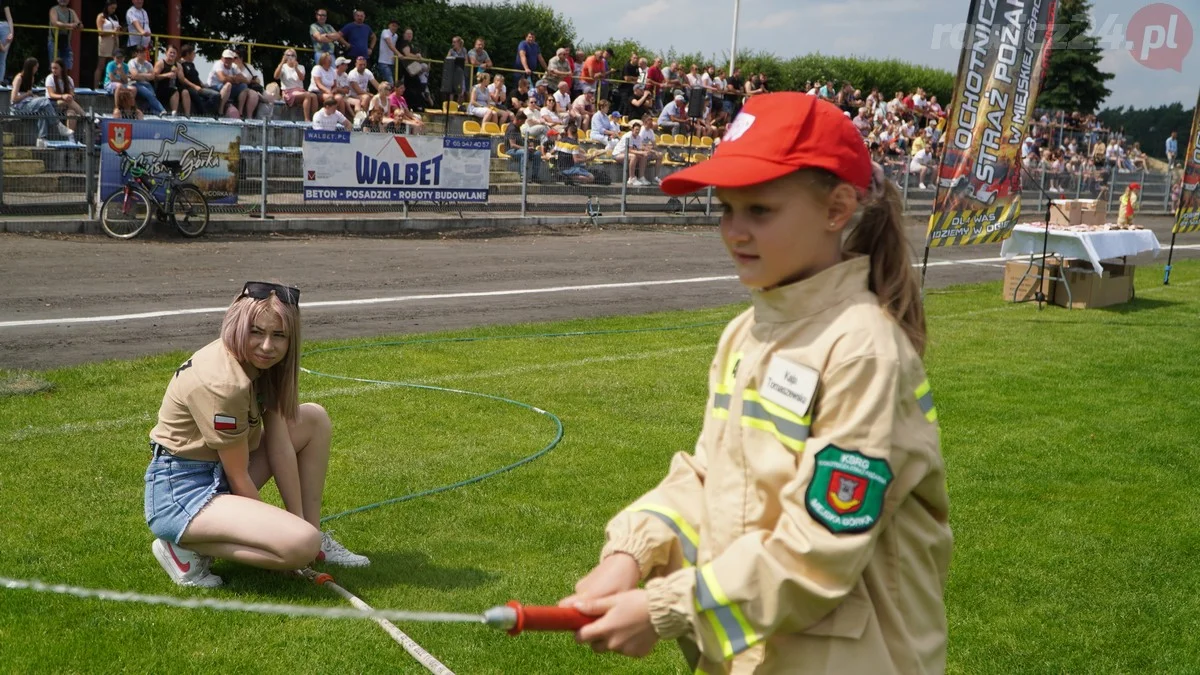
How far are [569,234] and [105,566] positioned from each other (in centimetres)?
1736

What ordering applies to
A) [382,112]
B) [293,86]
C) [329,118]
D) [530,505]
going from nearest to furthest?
[530,505]
[329,118]
[382,112]
[293,86]

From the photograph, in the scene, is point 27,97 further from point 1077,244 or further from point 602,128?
point 1077,244

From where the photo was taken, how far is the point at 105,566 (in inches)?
197

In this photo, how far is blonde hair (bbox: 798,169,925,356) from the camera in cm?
234

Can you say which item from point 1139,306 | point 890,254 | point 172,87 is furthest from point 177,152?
point 890,254

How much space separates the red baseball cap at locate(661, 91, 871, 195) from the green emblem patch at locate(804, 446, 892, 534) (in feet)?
1.79

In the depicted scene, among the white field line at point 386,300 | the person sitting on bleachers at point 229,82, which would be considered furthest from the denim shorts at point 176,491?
the person sitting on bleachers at point 229,82

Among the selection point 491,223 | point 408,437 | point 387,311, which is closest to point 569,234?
point 491,223

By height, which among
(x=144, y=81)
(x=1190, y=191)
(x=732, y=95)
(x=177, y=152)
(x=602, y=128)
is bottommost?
(x=177, y=152)

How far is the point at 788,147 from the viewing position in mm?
2234

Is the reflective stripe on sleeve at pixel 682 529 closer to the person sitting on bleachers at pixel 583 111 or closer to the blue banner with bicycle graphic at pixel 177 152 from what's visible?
the blue banner with bicycle graphic at pixel 177 152

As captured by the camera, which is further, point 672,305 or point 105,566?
point 672,305

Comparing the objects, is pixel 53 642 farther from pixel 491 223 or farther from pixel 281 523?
pixel 491 223

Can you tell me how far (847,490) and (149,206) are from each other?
16584 millimetres
